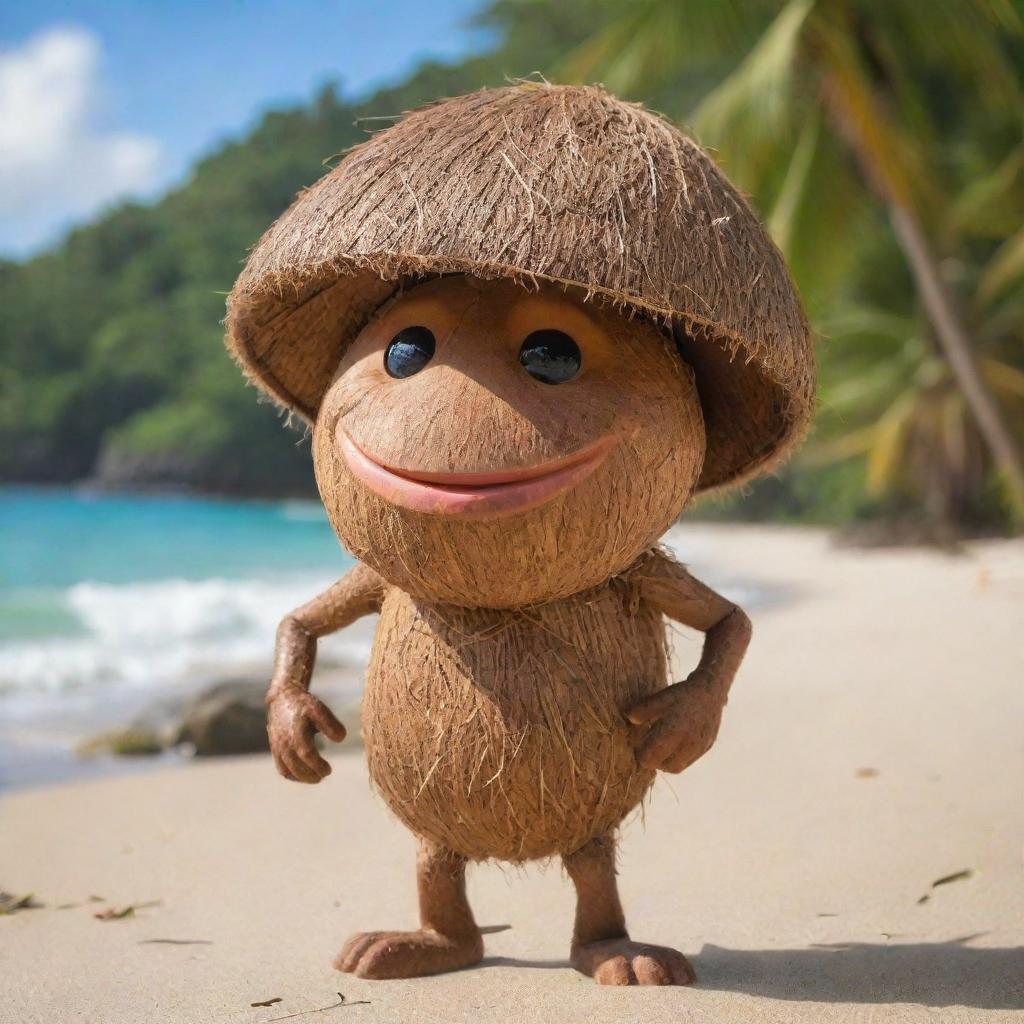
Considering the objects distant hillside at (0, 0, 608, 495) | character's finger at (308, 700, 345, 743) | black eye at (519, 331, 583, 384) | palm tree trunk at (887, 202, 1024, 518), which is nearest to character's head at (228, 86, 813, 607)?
black eye at (519, 331, 583, 384)

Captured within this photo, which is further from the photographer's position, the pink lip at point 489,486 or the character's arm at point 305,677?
the character's arm at point 305,677

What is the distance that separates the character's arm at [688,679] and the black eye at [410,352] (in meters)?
0.73

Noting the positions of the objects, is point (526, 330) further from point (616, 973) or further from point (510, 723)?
point (616, 973)

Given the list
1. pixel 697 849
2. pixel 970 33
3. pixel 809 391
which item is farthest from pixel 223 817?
pixel 970 33

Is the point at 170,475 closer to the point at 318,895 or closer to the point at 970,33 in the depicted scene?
the point at 970,33

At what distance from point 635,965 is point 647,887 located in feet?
3.61

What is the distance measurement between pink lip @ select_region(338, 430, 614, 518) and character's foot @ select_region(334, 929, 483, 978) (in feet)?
3.85

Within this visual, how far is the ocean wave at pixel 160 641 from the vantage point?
31.1 feet

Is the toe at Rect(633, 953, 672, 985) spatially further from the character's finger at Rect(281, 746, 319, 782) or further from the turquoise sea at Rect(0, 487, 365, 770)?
the turquoise sea at Rect(0, 487, 365, 770)

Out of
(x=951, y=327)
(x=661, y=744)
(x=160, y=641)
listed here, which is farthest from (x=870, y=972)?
(x=160, y=641)

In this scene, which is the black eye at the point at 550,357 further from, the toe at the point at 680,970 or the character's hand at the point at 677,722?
the toe at the point at 680,970

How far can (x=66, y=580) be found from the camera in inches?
758

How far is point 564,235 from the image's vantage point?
2.39 m

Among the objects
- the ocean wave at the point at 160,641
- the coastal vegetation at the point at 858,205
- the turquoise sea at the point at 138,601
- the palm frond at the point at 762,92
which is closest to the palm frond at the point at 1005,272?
the coastal vegetation at the point at 858,205
